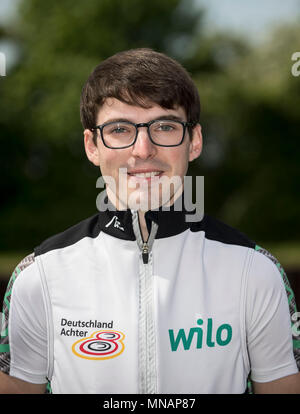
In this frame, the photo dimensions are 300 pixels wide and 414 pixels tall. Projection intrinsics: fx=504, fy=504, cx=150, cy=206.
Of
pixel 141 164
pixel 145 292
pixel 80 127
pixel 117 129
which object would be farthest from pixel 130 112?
pixel 80 127

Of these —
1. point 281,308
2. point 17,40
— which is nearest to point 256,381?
point 281,308

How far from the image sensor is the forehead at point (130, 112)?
7.22 feet

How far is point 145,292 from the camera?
219cm

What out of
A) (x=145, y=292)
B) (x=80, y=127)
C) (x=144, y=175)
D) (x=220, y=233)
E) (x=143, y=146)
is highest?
(x=80, y=127)

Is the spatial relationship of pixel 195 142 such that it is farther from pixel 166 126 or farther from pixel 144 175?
pixel 144 175

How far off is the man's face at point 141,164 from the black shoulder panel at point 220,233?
23 centimetres

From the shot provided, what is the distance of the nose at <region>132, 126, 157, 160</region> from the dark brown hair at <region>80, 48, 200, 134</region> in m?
0.13

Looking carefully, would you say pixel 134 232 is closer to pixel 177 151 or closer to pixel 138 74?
pixel 177 151

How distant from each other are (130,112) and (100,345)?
3.32ft

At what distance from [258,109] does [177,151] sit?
23571 millimetres

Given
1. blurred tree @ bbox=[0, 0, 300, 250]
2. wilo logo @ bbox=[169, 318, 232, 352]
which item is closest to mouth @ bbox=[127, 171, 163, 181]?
wilo logo @ bbox=[169, 318, 232, 352]

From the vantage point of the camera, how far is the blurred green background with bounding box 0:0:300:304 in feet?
76.0

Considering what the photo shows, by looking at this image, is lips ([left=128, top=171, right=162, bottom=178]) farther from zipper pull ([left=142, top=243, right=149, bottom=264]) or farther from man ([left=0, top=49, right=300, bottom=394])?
zipper pull ([left=142, top=243, right=149, bottom=264])
